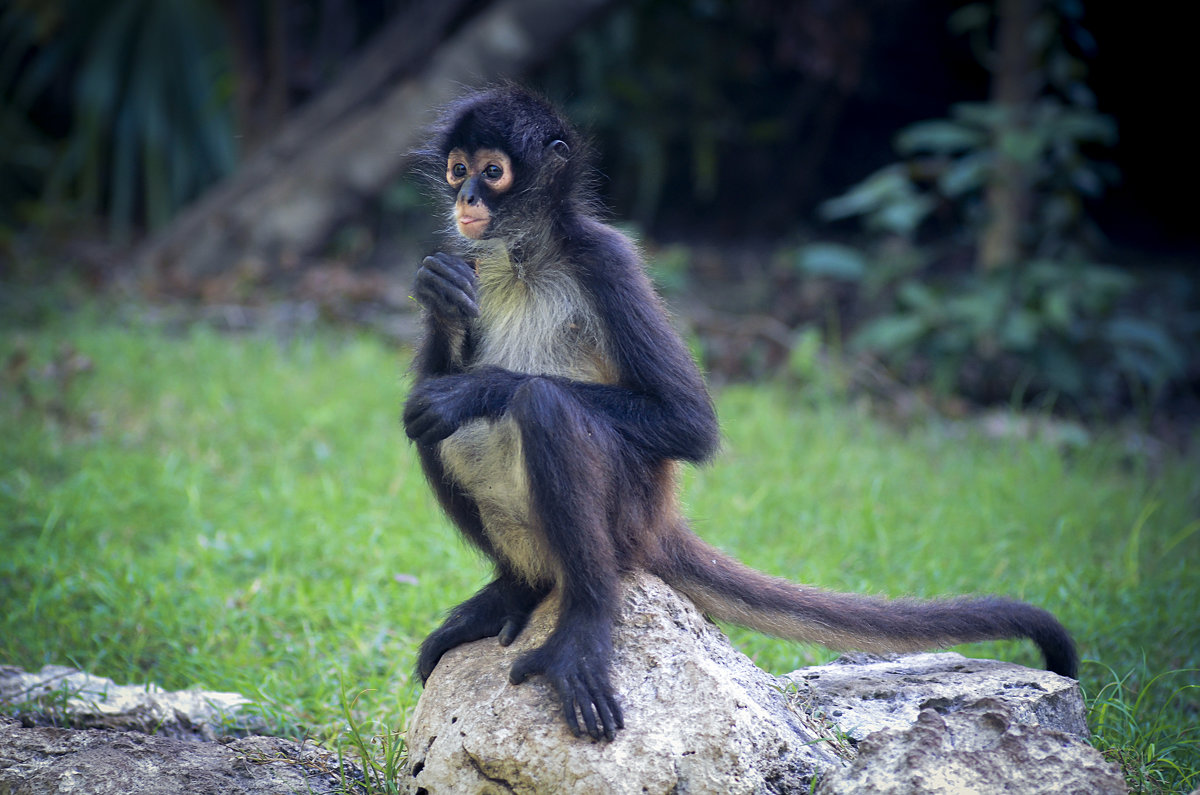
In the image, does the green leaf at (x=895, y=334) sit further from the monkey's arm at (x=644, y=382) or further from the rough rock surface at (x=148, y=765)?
the rough rock surface at (x=148, y=765)

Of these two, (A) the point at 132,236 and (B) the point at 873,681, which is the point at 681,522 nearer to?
(B) the point at 873,681

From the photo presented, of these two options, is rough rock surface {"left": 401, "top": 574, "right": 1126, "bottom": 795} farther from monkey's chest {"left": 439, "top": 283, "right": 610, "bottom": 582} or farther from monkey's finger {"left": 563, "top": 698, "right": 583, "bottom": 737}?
monkey's chest {"left": 439, "top": 283, "right": 610, "bottom": 582}

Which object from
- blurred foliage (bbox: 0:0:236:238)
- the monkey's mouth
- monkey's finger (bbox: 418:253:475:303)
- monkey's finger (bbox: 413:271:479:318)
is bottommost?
monkey's finger (bbox: 413:271:479:318)

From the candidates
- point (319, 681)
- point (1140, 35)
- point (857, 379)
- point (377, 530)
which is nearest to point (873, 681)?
point (319, 681)

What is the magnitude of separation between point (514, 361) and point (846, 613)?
1183mm

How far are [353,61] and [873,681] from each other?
26.2 feet

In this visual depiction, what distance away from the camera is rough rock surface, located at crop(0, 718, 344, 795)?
94.8 inches

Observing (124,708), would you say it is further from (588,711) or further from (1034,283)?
(1034,283)

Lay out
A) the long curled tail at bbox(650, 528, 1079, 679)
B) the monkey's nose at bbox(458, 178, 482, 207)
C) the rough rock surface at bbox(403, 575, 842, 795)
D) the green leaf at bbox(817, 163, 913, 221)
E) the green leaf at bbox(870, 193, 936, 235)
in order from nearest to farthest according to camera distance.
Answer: the rough rock surface at bbox(403, 575, 842, 795) → the long curled tail at bbox(650, 528, 1079, 679) → the monkey's nose at bbox(458, 178, 482, 207) → the green leaf at bbox(870, 193, 936, 235) → the green leaf at bbox(817, 163, 913, 221)

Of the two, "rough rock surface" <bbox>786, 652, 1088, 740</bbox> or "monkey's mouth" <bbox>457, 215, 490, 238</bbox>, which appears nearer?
"rough rock surface" <bbox>786, 652, 1088, 740</bbox>

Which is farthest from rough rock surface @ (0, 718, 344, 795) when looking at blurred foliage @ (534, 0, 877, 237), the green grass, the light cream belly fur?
blurred foliage @ (534, 0, 877, 237)

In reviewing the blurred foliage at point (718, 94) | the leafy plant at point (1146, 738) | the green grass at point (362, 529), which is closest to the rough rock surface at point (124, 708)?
the green grass at point (362, 529)

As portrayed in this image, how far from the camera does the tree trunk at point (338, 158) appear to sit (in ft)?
26.1

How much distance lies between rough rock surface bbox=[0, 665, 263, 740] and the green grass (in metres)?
0.12
